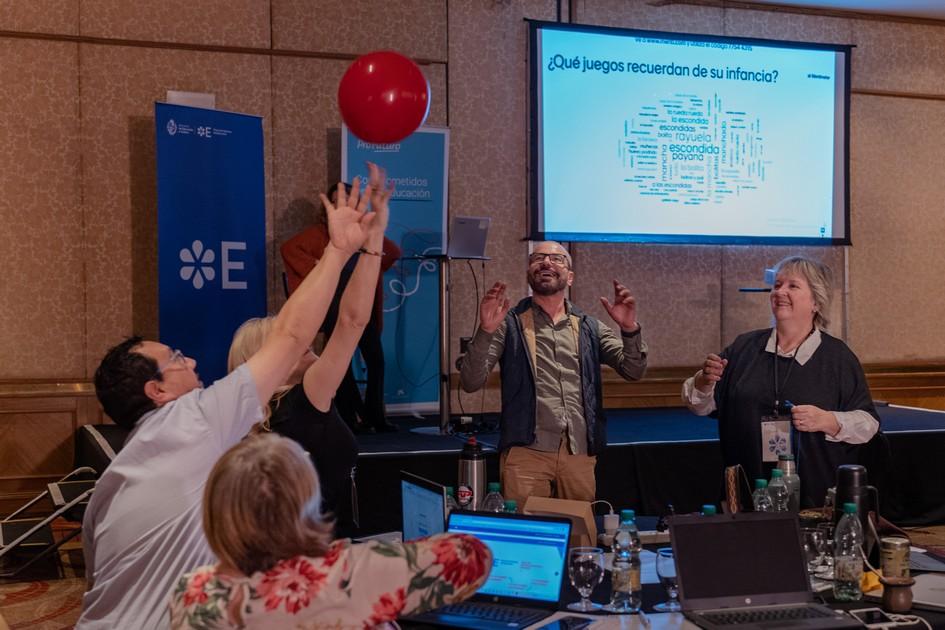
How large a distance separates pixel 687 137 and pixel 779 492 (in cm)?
461

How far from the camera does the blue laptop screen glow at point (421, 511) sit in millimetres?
2576

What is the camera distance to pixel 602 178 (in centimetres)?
711

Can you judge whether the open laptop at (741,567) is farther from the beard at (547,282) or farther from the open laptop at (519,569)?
the beard at (547,282)

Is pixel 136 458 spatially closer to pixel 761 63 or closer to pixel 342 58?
pixel 342 58

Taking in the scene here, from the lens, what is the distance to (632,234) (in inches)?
283

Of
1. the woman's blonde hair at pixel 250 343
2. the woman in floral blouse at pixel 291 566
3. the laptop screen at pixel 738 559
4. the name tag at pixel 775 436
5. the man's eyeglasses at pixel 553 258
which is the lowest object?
the laptop screen at pixel 738 559

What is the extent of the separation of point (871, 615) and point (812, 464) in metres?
1.17

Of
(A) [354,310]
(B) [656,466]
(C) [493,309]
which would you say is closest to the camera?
(A) [354,310]

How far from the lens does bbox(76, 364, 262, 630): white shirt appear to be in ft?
6.68

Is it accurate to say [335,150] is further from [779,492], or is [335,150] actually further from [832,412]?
[779,492]

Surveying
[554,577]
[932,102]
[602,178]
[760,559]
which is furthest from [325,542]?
[932,102]

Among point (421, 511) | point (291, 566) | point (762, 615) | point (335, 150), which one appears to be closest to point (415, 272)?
point (335, 150)

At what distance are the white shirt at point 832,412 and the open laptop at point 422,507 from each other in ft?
4.50

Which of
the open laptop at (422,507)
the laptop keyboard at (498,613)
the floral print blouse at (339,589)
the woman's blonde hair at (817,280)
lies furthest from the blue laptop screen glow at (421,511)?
the woman's blonde hair at (817,280)
